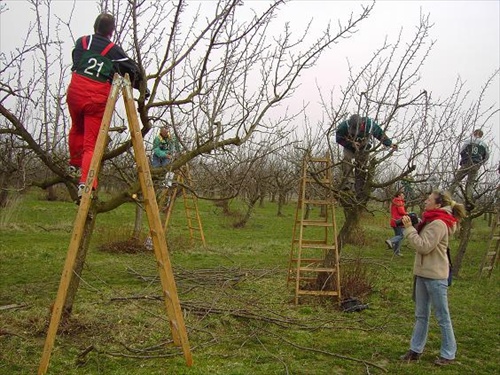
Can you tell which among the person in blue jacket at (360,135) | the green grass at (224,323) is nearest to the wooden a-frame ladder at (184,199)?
the green grass at (224,323)

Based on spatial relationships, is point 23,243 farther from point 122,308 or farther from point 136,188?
point 136,188

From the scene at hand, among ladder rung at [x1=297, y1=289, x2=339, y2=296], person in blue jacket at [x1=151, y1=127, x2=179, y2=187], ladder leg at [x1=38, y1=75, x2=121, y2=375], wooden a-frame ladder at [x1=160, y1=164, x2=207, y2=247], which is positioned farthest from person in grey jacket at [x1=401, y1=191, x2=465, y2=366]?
person in blue jacket at [x1=151, y1=127, x2=179, y2=187]

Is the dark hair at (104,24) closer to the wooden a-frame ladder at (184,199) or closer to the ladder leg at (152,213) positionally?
the ladder leg at (152,213)

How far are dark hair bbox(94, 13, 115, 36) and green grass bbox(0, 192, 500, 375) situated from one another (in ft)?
7.21

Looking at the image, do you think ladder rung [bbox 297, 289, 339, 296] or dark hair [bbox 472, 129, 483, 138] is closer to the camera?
ladder rung [bbox 297, 289, 339, 296]

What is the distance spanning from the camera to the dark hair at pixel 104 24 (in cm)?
396

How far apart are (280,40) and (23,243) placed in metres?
8.39

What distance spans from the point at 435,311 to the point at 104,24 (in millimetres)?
3875

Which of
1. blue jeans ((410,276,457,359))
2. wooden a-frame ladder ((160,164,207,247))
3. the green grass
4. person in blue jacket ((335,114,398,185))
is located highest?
person in blue jacket ((335,114,398,185))

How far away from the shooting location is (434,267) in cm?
448

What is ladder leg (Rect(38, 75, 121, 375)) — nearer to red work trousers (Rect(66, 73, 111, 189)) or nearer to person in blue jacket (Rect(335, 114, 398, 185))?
red work trousers (Rect(66, 73, 111, 189))

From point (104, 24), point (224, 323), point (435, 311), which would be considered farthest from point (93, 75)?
point (435, 311)

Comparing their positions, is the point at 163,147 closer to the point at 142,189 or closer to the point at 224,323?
the point at 224,323

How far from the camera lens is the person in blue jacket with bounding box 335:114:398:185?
6.33 metres
